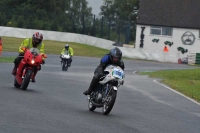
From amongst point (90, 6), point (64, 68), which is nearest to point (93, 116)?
point (64, 68)

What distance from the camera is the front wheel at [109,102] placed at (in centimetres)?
1336

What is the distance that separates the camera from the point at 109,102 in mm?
13492

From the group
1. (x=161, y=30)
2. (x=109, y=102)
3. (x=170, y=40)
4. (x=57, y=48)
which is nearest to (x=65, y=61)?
(x=109, y=102)

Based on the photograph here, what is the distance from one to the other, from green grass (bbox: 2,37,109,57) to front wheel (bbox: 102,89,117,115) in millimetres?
39468

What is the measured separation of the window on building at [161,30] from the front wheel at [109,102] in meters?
53.5

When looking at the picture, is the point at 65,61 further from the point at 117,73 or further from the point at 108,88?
the point at 117,73

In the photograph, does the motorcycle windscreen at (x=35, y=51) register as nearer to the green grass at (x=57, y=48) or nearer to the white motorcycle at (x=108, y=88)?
the white motorcycle at (x=108, y=88)

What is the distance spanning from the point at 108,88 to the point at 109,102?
301mm

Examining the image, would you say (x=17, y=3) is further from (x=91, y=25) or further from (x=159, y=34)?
(x=159, y=34)

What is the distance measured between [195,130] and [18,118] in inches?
136

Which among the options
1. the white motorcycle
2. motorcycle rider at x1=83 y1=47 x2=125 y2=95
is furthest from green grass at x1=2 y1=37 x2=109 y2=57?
motorcycle rider at x1=83 y1=47 x2=125 y2=95

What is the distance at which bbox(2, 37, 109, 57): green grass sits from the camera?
55812mm

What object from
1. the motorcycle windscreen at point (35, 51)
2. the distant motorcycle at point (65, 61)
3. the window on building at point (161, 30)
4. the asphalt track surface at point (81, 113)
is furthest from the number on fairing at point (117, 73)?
the window on building at point (161, 30)

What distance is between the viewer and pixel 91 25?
2749 inches
